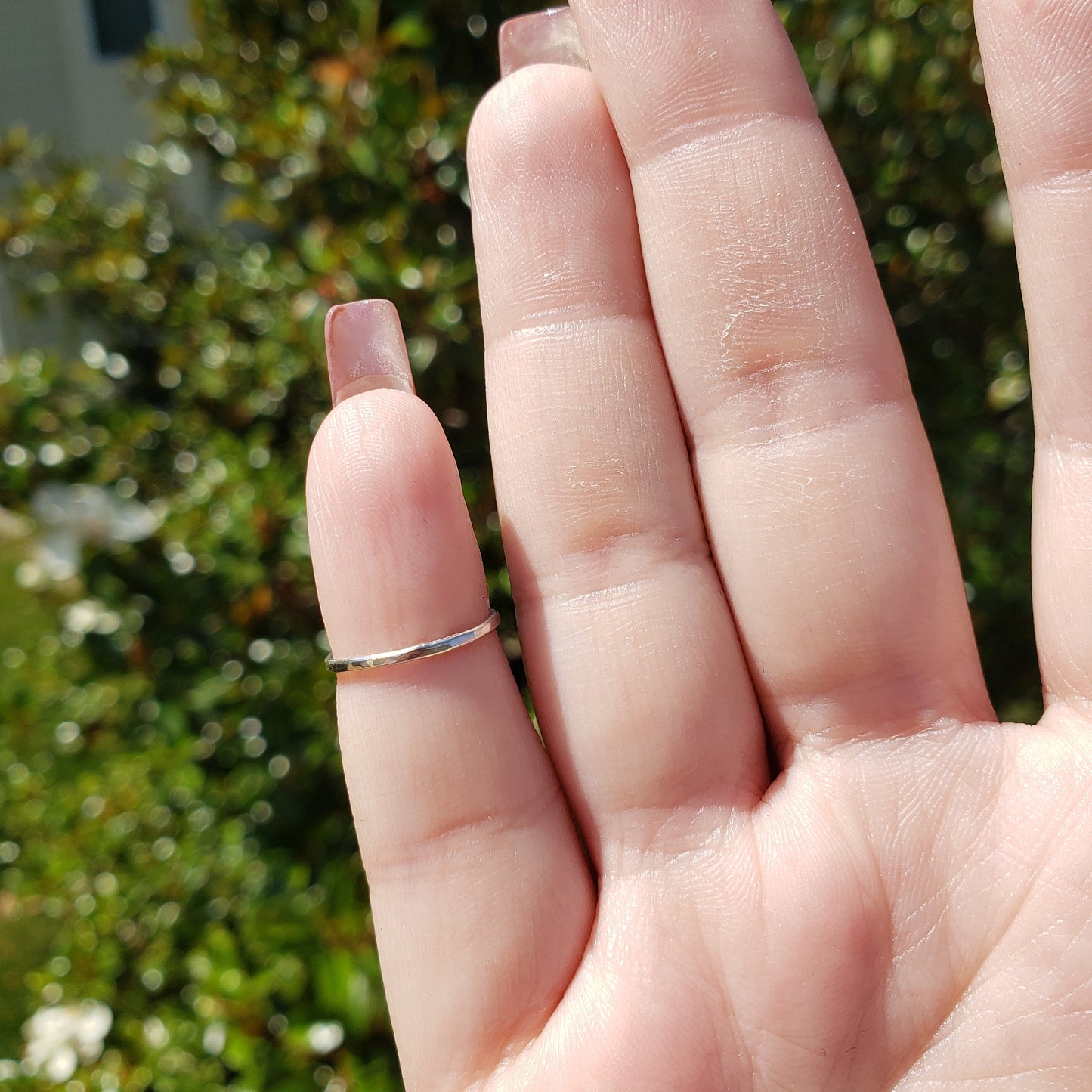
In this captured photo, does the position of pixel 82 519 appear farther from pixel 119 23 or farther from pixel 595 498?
pixel 119 23

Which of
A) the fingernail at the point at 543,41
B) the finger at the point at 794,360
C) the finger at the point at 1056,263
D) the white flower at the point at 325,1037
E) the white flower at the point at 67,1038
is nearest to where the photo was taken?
the finger at the point at 1056,263

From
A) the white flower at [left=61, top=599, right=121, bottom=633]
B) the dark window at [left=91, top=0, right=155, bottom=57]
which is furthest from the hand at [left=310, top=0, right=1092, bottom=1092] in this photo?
the dark window at [left=91, top=0, right=155, bottom=57]

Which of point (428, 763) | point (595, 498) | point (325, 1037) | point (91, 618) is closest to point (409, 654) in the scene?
point (428, 763)

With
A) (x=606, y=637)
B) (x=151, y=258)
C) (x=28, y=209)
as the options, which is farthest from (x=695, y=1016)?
(x=28, y=209)

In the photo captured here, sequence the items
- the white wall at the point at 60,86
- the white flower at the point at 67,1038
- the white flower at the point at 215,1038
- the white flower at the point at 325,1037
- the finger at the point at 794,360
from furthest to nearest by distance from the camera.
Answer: the white wall at the point at 60,86, the white flower at the point at 67,1038, the white flower at the point at 215,1038, the white flower at the point at 325,1037, the finger at the point at 794,360

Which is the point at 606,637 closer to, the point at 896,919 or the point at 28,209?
the point at 896,919

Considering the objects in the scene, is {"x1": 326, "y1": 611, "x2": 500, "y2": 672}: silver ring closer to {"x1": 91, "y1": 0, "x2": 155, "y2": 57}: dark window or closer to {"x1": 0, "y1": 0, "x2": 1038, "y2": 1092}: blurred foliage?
{"x1": 0, "y1": 0, "x2": 1038, "y2": 1092}: blurred foliage

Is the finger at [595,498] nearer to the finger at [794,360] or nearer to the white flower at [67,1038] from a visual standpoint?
the finger at [794,360]

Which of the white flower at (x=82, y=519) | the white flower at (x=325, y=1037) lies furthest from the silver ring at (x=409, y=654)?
the white flower at (x=82, y=519)
